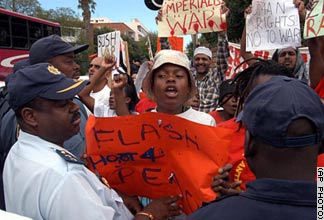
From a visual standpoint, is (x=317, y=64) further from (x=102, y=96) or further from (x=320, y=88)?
(x=102, y=96)

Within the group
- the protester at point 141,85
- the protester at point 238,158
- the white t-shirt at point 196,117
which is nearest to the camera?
the protester at point 238,158

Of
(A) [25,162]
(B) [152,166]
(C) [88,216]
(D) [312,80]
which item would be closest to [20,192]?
(A) [25,162]

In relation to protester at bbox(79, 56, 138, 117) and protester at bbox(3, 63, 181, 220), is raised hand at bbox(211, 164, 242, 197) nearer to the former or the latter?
protester at bbox(3, 63, 181, 220)

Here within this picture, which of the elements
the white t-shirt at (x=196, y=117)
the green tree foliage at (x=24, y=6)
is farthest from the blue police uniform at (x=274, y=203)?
the green tree foliage at (x=24, y=6)

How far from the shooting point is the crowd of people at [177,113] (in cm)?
122

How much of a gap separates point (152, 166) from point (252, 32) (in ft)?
7.24

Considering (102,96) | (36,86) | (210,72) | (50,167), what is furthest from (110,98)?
(50,167)

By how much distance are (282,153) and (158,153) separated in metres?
1.00

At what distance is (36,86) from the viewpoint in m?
1.88

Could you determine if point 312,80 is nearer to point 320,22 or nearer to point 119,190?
point 320,22

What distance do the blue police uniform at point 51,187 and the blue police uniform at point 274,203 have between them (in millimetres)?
566

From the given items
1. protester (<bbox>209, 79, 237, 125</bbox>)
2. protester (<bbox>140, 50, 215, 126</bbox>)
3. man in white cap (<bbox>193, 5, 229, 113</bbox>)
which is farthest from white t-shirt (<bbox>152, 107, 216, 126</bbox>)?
man in white cap (<bbox>193, 5, 229, 113</bbox>)

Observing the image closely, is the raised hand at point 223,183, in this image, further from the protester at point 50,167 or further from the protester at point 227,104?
the protester at point 227,104

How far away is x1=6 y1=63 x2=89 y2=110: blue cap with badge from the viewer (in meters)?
1.87
